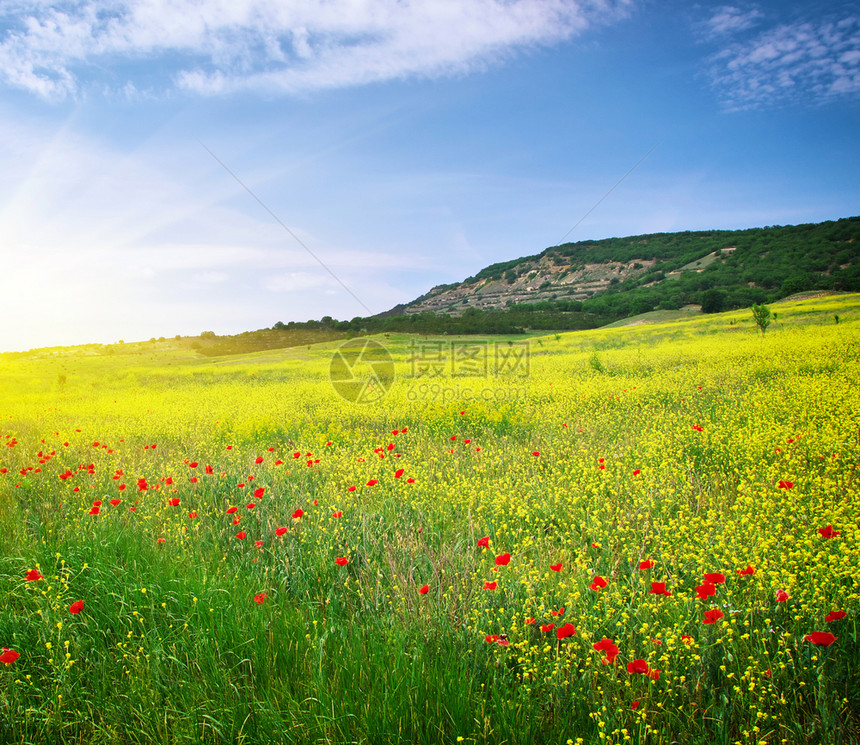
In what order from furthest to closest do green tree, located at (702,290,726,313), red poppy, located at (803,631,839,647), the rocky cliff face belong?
the rocky cliff face → green tree, located at (702,290,726,313) → red poppy, located at (803,631,839,647)

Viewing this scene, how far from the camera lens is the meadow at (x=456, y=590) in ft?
7.06

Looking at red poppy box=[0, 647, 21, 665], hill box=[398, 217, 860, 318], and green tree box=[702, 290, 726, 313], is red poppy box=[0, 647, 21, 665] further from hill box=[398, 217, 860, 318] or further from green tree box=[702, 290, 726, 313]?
green tree box=[702, 290, 726, 313]

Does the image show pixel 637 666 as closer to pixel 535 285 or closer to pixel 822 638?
pixel 822 638

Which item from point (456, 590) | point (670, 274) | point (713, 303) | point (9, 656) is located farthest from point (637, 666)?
point (670, 274)

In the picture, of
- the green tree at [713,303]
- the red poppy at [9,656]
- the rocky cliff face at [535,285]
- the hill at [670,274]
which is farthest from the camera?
the rocky cliff face at [535,285]

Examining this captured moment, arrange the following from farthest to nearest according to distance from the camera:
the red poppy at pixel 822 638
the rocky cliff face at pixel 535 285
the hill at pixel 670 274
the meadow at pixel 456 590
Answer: the rocky cliff face at pixel 535 285
the hill at pixel 670 274
the meadow at pixel 456 590
the red poppy at pixel 822 638

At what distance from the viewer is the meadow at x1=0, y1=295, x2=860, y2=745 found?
2152mm

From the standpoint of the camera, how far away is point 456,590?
9.75 ft

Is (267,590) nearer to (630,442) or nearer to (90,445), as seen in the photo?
(630,442)

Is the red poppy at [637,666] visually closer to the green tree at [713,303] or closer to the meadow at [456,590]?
the meadow at [456,590]

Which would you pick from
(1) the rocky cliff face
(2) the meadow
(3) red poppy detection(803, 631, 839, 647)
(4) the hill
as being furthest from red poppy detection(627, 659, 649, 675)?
(1) the rocky cliff face

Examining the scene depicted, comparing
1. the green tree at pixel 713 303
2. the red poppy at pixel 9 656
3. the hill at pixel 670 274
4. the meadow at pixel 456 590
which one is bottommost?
the meadow at pixel 456 590

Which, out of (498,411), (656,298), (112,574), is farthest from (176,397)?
(656,298)

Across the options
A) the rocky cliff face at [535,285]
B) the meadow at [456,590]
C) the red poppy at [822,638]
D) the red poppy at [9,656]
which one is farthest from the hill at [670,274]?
the red poppy at [9,656]
